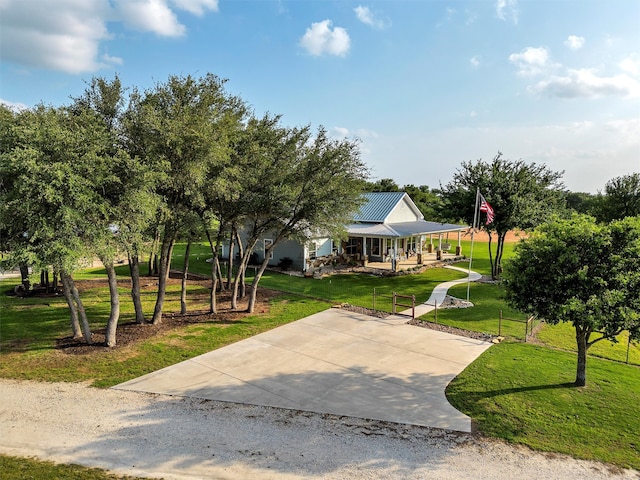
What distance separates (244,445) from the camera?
7.78 m

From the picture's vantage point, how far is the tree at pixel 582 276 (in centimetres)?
877

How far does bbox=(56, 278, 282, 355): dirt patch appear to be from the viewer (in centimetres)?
1298

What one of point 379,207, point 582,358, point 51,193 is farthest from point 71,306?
point 379,207

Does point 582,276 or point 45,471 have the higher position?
point 582,276

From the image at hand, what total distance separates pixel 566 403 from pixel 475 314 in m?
8.34

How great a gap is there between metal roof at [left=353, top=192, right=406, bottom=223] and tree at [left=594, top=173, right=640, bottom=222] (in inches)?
601

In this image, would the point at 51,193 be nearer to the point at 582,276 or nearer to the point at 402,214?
the point at 582,276

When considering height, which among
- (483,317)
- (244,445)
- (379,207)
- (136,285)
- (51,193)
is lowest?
(244,445)

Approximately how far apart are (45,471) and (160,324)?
919 cm

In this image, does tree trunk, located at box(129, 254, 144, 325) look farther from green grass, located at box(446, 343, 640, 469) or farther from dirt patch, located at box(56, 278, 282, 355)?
green grass, located at box(446, 343, 640, 469)

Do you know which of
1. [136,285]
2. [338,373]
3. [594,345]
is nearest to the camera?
[338,373]

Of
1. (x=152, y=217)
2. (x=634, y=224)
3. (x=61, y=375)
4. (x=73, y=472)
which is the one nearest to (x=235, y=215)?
(x=152, y=217)

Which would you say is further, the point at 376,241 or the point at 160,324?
the point at 376,241

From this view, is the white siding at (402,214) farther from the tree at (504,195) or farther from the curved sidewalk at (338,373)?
the curved sidewalk at (338,373)
